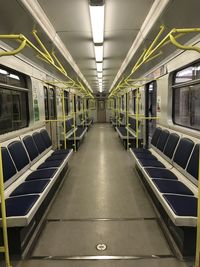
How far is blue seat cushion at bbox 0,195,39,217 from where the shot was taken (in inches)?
82.9

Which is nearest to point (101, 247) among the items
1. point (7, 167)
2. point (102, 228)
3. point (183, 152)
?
point (102, 228)

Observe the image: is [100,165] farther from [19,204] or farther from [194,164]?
[19,204]

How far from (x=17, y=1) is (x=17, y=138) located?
2213 mm

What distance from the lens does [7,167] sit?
2889 mm

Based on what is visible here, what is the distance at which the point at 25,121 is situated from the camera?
471 cm

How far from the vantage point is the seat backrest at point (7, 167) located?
2.80 metres

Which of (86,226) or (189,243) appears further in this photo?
(86,226)

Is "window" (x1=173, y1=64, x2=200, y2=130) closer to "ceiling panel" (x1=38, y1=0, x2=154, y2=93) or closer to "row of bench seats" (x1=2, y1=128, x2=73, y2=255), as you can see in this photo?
"ceiling panel" (x1=38, y1=0, x2=154, y2=93)

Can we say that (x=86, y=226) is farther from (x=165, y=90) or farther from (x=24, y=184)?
A: (x=165, y=90)

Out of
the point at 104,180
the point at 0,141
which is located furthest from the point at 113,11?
the point at 104,180

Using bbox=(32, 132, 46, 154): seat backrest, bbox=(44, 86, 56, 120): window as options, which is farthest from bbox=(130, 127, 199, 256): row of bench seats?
bbox=(44, 86, 56, 120): window

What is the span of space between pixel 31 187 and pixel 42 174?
1.75 feet

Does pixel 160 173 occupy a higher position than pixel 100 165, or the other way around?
pixel 160 173

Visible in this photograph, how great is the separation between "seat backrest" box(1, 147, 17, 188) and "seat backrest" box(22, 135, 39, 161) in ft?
2.48
